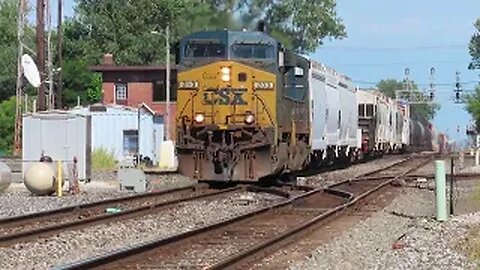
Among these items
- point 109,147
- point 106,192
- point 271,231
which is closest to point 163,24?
point 109,147

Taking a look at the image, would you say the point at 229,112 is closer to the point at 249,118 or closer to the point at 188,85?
the point at 249,118

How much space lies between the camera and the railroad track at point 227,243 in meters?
10.6

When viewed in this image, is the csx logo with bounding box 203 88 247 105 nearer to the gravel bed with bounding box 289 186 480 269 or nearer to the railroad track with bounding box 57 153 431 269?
the railroad track with bounding box 57 153 431 269

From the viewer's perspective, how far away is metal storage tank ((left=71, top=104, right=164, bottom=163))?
48.9m

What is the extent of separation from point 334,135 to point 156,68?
3051cm

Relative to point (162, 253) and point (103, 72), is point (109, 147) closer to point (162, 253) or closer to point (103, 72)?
point (103, 72)

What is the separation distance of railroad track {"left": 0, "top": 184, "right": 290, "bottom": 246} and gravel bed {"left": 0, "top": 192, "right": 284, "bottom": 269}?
0.21m

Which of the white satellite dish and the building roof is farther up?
the building roof

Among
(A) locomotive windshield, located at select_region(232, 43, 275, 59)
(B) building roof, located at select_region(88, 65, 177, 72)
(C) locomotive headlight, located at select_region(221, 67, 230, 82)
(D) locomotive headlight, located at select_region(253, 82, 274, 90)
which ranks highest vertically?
(B) building roof, located at select_region(88, 65, 177, 72)

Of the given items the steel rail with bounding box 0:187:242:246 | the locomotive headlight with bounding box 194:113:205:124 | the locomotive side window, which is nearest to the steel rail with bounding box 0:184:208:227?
the steel rail with bounding box 0:187:242:246

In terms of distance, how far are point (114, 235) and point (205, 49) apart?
992 cm

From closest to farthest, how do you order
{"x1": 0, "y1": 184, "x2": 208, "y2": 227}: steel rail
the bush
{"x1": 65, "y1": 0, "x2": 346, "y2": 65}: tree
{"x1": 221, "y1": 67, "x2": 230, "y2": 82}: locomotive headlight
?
{"x1": 0, "y1": 184, "x2": 208, "y2": 227}: steel rail < {"x1": 221, "y1": 67, "x2": 230, "y2": 82}: locomotive headlight < the bush < {"x1": 65, "y1": 0, "x2": 346, "y2": 65}: tree

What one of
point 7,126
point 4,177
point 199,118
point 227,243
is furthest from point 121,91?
point 227,243

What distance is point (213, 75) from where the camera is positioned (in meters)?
22.8
